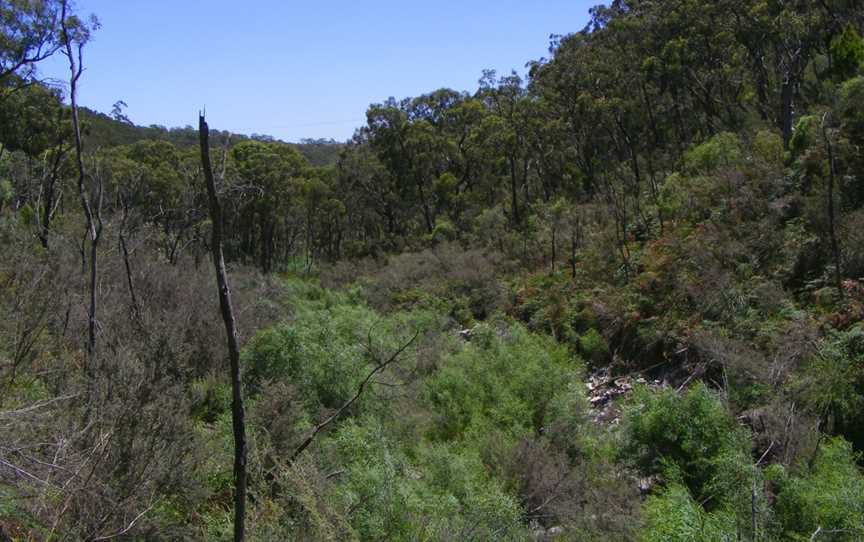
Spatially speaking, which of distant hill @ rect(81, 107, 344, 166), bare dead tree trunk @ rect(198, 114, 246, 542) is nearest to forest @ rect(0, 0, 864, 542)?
bare dead tree trunk @ rect(198, 114, 246, 542)

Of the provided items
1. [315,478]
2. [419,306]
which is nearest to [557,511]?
[315,478]

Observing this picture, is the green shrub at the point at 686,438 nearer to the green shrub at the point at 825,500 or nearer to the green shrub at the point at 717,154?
the green shrub at the point at 825,500

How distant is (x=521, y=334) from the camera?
1738 centimetres

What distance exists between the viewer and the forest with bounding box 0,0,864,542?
689 centimetres

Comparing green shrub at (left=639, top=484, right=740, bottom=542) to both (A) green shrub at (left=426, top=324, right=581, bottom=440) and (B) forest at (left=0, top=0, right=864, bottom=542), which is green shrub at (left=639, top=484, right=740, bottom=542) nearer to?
(B) forest at (left=0, top=0, right=864, bottom=542)

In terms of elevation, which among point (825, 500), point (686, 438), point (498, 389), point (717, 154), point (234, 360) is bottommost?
point (498, 389)

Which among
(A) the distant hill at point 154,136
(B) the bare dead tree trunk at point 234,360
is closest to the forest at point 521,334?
(B) the bare dead tree trunk at point 234,360

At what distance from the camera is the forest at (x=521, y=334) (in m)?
6.89

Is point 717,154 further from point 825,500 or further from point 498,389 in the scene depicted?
point 825,500

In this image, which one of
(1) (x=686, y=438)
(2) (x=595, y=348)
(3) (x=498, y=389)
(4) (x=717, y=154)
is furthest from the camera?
(4) (x=717, y=154)

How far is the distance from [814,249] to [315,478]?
481 inches

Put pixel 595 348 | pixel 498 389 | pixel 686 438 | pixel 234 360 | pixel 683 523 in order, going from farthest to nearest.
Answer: pixel 595 348 → pixel 498 389 → pixel 686 438 → pixel 683 523 → pixel 234 360

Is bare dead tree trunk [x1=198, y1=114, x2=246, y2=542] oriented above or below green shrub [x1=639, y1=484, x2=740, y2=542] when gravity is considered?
above

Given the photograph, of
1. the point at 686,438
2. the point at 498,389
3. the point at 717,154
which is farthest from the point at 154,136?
the point at 686,438
